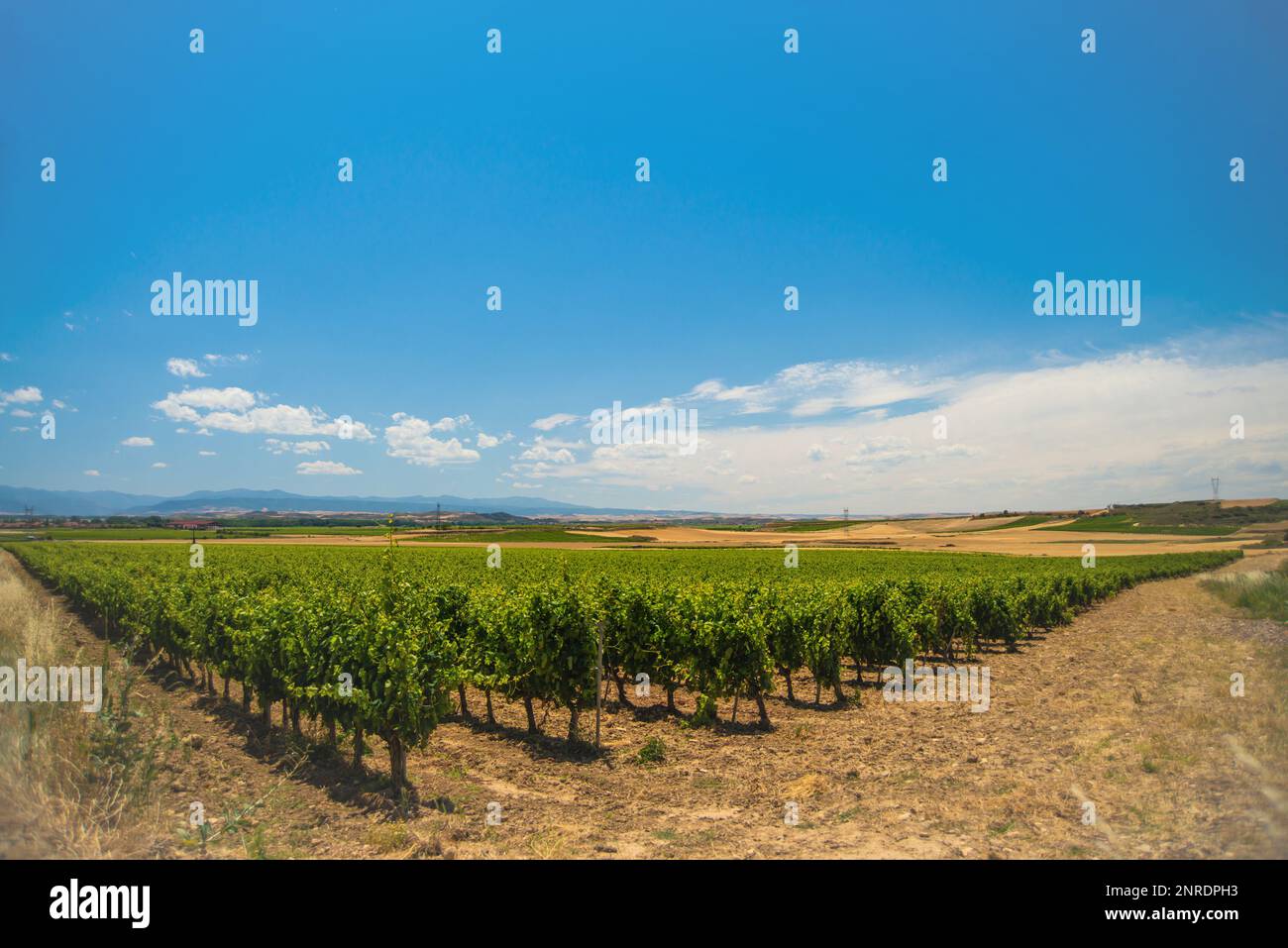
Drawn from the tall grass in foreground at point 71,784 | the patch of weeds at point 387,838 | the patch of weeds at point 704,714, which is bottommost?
the patch of weeds at point 704,714

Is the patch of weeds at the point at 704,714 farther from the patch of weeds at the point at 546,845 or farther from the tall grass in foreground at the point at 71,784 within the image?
the tall grass in foreground at the point at 71,784

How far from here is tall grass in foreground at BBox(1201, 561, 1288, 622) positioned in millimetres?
31828

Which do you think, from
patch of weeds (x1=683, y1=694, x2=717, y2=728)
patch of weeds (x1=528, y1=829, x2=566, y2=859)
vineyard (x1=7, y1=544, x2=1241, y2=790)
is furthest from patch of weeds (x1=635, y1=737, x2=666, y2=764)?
patch of weeds (x1=528, y1=829, x2=566, y2=859)

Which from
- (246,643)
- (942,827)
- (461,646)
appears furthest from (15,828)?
(942,827)

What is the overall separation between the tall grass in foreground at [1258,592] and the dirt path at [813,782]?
20037mm

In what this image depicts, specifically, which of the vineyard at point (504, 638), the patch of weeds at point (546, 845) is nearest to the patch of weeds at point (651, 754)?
the vineyard at point (504, 638)

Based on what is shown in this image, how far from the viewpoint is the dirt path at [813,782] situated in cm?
820

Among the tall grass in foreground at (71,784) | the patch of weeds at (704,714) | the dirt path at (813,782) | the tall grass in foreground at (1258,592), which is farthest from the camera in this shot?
the tall grass in foreground at (1258,592)

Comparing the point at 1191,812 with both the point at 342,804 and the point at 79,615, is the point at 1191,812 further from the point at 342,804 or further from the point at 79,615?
the point at 79,615

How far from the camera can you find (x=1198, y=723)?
12.8 metres

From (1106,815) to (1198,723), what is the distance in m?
6.36

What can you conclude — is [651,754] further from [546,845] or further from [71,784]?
[71,784]

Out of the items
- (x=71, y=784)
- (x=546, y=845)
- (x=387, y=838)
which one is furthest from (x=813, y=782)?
(x=71, y=784)

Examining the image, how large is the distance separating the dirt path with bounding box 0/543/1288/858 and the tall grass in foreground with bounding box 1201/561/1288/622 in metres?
20.0
